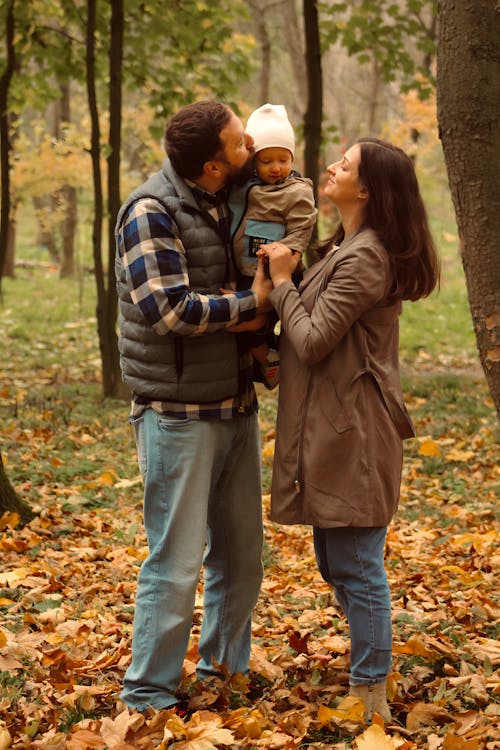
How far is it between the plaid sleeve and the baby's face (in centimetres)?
38

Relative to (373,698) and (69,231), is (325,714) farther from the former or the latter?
(69,231)

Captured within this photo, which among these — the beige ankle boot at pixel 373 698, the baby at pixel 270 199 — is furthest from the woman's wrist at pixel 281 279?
the beige ankle boot at pixel 373 698

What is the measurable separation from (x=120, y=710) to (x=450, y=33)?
2.77 m

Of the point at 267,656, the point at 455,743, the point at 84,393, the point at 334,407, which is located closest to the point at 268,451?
the point at 84,393

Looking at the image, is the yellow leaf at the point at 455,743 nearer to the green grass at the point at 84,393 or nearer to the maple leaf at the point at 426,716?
the maple leaf at the point at 426,716

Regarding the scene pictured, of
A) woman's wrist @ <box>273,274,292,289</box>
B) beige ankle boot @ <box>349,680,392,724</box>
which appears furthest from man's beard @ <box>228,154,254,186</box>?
beige ankle boot @ <box>349,680,392,724</box>

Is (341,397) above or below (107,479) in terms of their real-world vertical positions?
above

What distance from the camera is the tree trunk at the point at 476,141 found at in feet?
10.3

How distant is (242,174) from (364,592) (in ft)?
5.03

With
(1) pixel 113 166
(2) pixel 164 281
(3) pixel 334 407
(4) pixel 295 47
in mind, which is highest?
(4) pixel 295 47

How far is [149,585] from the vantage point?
10.1 feet

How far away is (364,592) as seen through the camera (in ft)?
9.95

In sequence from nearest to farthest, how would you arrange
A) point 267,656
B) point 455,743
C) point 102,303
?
point 455,743
point 267,656
point 102,303

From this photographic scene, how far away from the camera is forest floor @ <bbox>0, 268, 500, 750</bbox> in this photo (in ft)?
9.79
